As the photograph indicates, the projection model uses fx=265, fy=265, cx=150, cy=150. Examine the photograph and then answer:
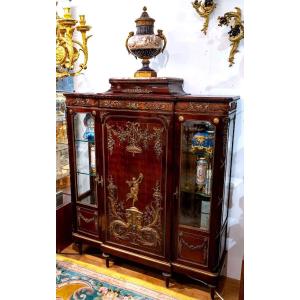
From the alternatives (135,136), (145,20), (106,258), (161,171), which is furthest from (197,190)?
(145,20)

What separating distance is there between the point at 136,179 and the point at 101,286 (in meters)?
0.99

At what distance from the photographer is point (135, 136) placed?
2.11 m

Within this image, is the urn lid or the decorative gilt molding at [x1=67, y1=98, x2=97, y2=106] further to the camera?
the decorative gilt molding at [x1=67, y1=98, x2=97, y2=106]

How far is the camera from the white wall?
214 centimetres

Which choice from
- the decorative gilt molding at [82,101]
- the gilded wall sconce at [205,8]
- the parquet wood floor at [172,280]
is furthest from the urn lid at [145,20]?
the parquet wood floor at [172,280]

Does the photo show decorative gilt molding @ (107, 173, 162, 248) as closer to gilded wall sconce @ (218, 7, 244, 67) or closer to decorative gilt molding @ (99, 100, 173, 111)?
decorative gilt molding @ (99, 100, 173, 111)

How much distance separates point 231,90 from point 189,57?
455 mm

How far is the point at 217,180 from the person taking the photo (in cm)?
194

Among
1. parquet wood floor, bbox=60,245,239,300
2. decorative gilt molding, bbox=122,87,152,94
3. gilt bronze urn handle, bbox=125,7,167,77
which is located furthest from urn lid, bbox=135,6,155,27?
parquet wood floor, bbox=60,245,239,300

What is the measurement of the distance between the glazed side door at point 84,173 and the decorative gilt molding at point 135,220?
0.15 metres

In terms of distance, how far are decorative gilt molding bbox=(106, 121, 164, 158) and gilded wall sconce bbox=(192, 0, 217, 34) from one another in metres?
0.96
